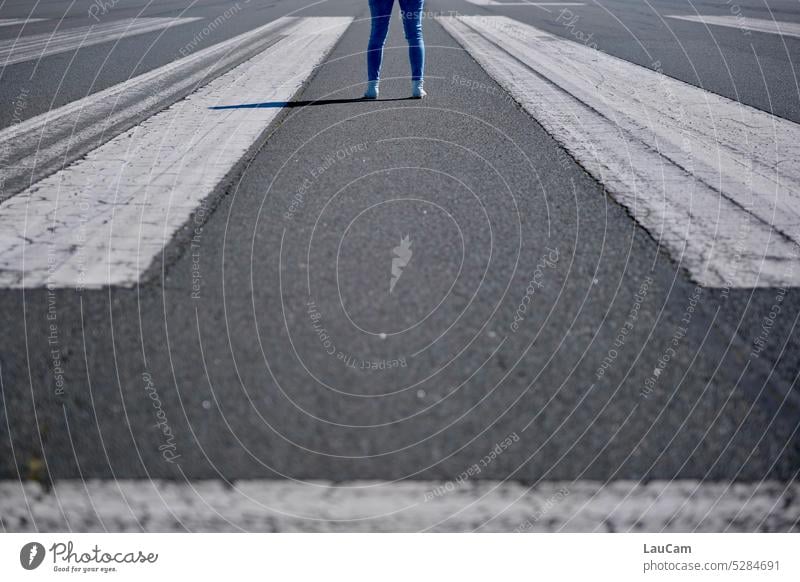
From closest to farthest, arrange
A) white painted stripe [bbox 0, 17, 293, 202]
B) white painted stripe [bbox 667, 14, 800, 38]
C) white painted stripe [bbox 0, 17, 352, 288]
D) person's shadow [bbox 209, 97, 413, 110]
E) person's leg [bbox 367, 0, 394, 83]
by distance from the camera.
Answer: white painted stripe [bbox 0, 17, 352, 288]
white painted stripe [bbox 0, 17, 293, 202]
person's shadow [bbox 209, 97, 413, 110]
person's leg [bbox 367, 0, 394, 83]
white painted stripe [bbox 667, 14, 800, 38]

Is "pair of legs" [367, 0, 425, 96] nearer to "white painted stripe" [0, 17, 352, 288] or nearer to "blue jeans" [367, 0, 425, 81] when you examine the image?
"blue jeans" [367, 0, 425, 81]

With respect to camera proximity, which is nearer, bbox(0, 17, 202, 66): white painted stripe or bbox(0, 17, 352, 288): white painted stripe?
bbox(0, 17, 352, 288): white painted stripe

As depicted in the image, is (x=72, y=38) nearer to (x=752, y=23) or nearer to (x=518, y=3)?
(x=752, y=23)

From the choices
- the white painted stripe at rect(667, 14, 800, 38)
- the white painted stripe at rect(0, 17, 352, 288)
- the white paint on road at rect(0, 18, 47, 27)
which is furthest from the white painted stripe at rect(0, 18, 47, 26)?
the white painted stripe at rect(667, 14, 800, 38)

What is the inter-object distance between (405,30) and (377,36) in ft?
1.00

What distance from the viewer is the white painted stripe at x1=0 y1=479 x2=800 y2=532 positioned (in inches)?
60.0

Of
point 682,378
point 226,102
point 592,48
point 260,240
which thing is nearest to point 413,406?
point 682,378

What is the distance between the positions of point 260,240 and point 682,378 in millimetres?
1718

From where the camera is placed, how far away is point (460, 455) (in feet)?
5.56

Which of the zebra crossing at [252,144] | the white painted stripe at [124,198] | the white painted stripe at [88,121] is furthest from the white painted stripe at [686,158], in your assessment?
the white painted stripe at [88,121]

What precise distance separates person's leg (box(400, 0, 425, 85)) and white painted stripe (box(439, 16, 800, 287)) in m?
0.89

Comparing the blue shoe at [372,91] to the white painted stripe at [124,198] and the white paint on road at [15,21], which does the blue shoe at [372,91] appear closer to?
the white painted stripe at [124,198]

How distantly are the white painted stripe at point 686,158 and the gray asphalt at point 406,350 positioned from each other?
0.70ft

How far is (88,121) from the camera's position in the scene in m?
5.28
